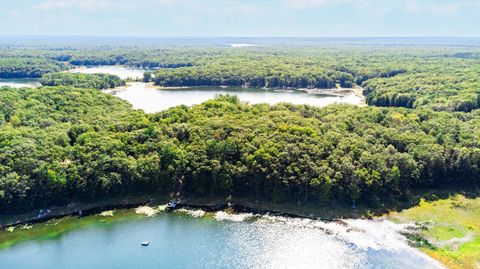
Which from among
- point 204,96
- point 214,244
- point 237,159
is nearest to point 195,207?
point 237,159

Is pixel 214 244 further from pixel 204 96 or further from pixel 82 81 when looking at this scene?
pixel 82 81

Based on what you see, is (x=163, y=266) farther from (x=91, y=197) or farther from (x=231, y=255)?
(x=91, y=197)

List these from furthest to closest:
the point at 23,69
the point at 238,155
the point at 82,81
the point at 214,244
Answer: the point at 23,69 < the point at 82,81 < the point at 238,155 < the point at 214,244

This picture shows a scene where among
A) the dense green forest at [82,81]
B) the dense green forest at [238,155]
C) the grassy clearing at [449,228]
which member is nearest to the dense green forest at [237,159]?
the dense green forest at [238,155]

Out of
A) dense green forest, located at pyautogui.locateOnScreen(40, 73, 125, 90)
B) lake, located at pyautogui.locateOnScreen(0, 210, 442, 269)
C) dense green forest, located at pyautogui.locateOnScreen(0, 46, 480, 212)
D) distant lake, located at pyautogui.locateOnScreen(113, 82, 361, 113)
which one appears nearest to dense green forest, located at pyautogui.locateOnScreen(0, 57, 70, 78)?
dense green forest, located at pyautogui.locateOnScreen(40, 73, 125, 90)

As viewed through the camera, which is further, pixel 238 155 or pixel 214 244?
pixel 238 155

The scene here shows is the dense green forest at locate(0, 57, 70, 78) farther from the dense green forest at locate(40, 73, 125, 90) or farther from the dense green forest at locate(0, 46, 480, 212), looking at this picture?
the dense green forest at locate(0, 46, 480, 212)
